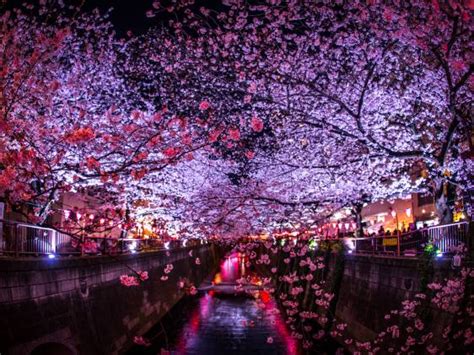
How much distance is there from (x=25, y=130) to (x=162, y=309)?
19.4m

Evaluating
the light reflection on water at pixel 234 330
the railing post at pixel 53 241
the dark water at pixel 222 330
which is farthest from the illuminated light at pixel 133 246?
the railing post at pixel 53 241

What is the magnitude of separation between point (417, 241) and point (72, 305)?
42.8ft

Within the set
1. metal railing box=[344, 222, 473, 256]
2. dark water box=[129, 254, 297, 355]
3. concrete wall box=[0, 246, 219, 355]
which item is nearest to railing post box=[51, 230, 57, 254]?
concrete wall box=[0, 246, 219, 355]

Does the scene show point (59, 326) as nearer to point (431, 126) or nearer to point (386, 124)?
point (386, 124)

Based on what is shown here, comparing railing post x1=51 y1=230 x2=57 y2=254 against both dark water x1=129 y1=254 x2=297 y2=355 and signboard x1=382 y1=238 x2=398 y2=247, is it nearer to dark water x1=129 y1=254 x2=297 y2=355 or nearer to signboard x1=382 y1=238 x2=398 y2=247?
dark water x1=129 y1=254 x2=297 y2=355

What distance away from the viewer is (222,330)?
29.1 m

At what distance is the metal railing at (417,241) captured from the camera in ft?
45.9

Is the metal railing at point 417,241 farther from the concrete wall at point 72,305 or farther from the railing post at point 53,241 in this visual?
the railing post at point 53,241

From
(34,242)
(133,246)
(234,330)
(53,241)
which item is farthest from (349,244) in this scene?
(34,242)

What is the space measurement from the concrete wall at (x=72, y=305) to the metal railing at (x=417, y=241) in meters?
12.0

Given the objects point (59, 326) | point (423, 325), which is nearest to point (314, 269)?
point (423, 325)

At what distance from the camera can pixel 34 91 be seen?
60.8ft

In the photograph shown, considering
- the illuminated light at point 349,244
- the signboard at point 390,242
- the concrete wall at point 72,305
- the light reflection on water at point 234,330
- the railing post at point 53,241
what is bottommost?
the light reflection on water at point 234,330

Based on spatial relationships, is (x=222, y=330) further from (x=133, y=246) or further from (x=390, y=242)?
(x=390, y=242)
